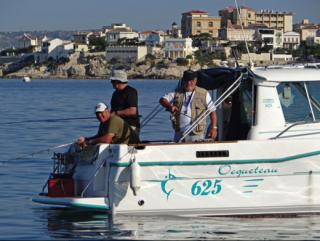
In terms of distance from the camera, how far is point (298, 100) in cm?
912

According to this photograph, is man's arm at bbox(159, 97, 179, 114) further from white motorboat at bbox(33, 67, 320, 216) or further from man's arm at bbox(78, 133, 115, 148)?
man's arm at bbox(78, 133, 115, 148)

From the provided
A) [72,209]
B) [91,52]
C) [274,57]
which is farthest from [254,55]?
[72,209]

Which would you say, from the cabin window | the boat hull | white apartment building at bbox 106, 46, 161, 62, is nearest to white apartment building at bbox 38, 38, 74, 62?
white apartment building at bbox 106, 46, 161, 62

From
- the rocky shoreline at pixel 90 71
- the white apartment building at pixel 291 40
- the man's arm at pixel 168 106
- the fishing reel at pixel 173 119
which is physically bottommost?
the rocky shoreline at pixel 90 71

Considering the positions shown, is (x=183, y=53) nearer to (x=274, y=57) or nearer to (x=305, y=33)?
(x=274, y=57)

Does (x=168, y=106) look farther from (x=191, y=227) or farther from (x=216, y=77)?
(x=191, y=227)

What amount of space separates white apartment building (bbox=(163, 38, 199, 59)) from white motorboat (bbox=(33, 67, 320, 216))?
150 meters

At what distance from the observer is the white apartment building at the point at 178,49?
15925 cm

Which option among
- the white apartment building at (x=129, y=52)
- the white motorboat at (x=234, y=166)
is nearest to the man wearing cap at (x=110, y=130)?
the white motorboat at (x=234, y=166)

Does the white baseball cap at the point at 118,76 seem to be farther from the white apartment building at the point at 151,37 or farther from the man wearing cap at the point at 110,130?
the white apartment building at the point at 151,37

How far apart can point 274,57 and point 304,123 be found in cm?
13442

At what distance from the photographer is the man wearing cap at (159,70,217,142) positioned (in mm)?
8992

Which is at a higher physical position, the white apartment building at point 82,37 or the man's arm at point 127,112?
the man's arm at point 127,112

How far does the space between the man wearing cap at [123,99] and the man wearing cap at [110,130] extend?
462mm
